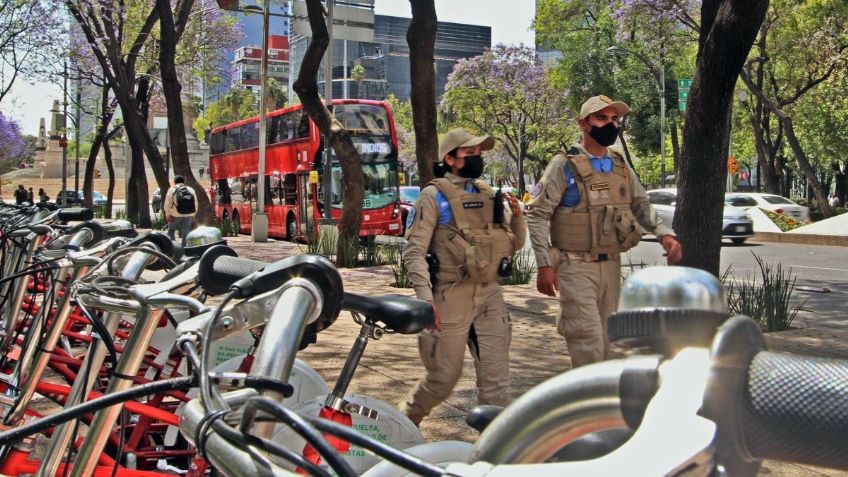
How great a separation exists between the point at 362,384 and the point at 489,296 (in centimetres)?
184

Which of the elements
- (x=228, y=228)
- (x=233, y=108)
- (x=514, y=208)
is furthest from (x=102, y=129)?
(x=233, y=108)

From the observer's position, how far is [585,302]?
503cm

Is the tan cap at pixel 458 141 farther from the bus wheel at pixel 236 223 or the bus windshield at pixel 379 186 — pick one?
the bus wheel at pixel 236 223

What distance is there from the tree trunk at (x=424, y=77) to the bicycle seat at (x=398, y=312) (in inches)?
384

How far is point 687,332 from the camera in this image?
0.81 m

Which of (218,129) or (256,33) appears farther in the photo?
(256,33)

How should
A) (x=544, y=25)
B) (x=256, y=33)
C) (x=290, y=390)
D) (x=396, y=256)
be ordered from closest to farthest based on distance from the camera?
(x=290, y=390) < (x=396, y=256) < (x=544, y=25) < (x=256, y=33)

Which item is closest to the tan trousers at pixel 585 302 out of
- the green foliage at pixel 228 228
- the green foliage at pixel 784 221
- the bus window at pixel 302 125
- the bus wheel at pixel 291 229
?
the bus window at pixel 302 125

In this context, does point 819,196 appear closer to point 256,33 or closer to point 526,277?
point 526,277

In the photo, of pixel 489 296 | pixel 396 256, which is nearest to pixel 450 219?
pixel 489 296

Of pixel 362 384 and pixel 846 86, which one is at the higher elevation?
pixel 846 86

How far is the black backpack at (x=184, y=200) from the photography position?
17641mm

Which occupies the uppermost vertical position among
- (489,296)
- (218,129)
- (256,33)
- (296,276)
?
(256,33)

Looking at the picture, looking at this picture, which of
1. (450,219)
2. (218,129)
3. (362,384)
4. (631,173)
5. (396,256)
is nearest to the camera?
(450,219)
